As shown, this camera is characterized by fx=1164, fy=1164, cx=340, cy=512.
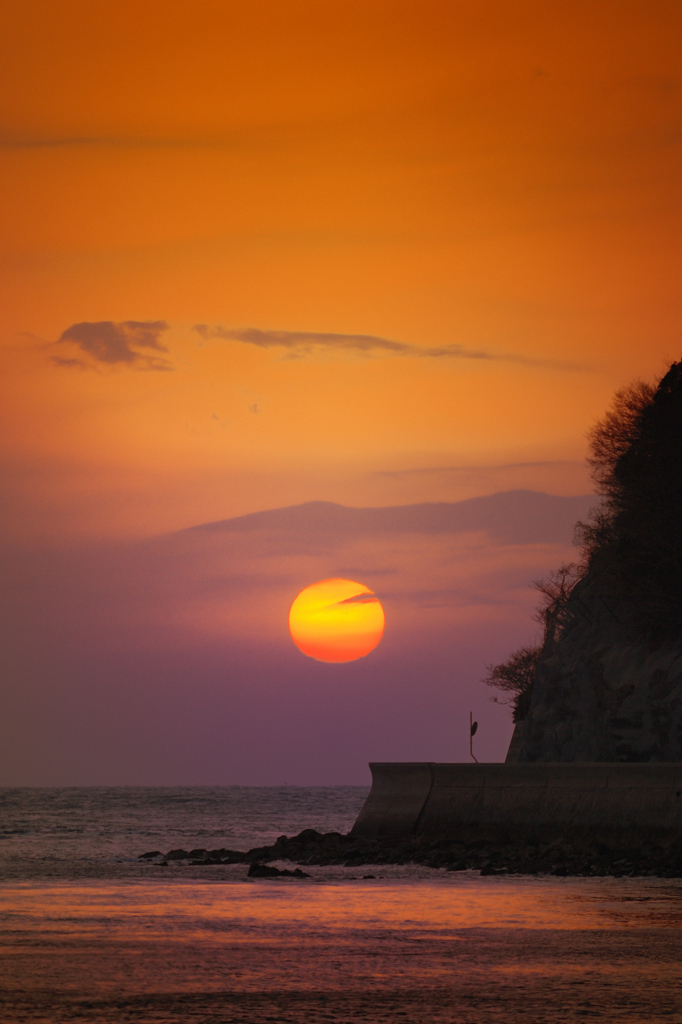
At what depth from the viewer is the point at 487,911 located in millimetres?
19641

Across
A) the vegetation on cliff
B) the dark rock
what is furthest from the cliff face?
the dark rock

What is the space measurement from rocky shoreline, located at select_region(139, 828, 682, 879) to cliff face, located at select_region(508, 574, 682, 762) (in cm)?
766

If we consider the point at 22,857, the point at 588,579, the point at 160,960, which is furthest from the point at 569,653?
the point at 160,960

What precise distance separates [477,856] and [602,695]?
1131cm

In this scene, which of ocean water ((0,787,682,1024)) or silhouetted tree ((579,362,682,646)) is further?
silhouetted tree ((579,362,682,646))

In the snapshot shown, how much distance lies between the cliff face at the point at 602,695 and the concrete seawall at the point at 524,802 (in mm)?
5769

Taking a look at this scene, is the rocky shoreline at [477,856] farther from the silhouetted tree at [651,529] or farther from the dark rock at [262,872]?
the silhouetted tree at [651,529]

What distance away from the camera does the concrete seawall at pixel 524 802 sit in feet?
101

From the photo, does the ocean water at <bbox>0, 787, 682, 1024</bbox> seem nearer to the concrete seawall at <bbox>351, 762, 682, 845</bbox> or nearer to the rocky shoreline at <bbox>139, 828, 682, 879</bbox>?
the rocky shoreline at <bbox>139, 828, 682, 879</bbox>

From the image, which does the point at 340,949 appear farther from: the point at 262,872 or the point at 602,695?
the point at 602,695

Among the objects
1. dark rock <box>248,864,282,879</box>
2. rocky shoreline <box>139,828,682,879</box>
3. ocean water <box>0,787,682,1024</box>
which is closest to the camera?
ocean water <box>0,787,682,1024</box>

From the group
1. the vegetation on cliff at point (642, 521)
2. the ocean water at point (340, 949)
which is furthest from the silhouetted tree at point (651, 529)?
the ocean water at point (340, 949)

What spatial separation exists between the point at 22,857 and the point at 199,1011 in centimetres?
3122

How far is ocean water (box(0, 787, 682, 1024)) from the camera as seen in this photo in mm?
10258
